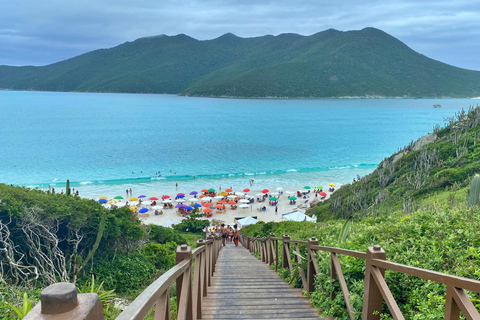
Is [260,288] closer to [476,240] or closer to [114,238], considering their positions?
[476,240]

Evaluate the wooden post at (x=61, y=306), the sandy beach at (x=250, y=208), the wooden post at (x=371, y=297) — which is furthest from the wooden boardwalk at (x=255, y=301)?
the sandy beach at (x=250, y=208)

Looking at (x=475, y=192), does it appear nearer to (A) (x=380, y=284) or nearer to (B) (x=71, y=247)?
(A) (x=380, y=284)

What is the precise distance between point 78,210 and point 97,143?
191 feet

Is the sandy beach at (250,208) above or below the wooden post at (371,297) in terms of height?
below

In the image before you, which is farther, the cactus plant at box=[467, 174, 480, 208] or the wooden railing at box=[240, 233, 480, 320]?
the cactus plant at box=[467, 174, 480, 208]

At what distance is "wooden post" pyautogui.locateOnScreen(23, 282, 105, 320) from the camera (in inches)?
40.9

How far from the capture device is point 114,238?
13453 millimetres

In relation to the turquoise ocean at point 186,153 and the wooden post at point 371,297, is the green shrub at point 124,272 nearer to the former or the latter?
the wooden post at point 371,297

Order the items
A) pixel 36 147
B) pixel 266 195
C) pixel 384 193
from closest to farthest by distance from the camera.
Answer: pixel 384 193 < pixel 266 195 < pixel 36 147

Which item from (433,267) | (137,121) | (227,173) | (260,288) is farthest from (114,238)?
(137,121)

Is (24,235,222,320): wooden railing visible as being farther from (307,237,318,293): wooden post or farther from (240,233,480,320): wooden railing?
(307,237,318,293): wooden post

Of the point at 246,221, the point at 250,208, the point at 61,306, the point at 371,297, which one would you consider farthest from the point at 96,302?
the point at 250,208

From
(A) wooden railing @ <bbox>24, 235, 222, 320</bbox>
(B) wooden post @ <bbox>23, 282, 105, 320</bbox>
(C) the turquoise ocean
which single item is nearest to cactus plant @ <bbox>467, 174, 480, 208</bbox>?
(A) wooden railing @ <bbox>24, 235, 222, 320</bbox>

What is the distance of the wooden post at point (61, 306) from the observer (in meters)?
1.04
